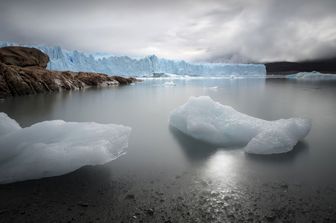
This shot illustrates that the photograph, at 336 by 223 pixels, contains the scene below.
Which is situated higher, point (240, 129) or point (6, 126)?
point (6, 126)

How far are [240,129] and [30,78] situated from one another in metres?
16.3

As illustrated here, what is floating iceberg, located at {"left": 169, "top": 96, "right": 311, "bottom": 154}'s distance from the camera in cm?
374

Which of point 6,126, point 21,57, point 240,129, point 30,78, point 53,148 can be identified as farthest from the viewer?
point 21,57

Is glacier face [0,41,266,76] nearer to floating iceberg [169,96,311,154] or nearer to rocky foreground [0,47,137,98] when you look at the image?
rocky foreground [0,47,137,98]

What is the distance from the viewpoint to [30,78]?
16.2 metres

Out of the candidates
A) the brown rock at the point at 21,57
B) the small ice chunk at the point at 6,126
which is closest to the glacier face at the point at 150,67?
the brown rock at the point at 21,57

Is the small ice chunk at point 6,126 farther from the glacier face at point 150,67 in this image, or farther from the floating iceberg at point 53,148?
A: the glacier face at point 150,67

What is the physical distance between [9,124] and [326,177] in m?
4.60

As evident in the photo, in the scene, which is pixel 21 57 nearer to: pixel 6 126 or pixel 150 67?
pixel 6 126

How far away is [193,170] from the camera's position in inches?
123

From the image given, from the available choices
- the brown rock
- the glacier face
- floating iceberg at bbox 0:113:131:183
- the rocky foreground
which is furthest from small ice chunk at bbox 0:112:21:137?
the glacier face

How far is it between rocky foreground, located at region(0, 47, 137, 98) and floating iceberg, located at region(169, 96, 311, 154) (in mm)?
12747

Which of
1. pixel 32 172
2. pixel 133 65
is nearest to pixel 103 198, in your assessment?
pixel 32 172

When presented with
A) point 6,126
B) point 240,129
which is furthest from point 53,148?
point 240,129
